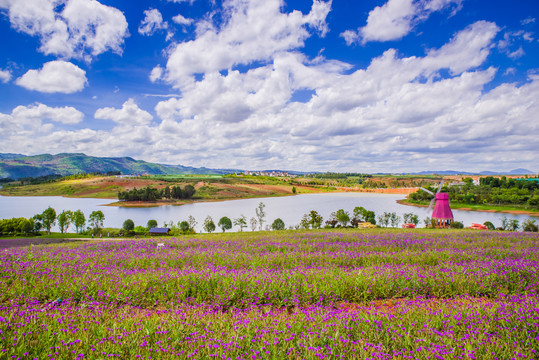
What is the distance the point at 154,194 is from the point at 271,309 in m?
129

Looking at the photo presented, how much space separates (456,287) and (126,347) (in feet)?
25.6

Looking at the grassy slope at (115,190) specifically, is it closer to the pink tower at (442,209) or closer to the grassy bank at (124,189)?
the grassy bank at (124,189)

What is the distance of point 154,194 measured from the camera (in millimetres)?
124812

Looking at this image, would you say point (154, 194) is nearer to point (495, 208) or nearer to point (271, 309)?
point (271, 309)

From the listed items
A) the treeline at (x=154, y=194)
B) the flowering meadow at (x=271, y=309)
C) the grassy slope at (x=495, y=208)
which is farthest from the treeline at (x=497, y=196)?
the treeline at (x=154, y=194)

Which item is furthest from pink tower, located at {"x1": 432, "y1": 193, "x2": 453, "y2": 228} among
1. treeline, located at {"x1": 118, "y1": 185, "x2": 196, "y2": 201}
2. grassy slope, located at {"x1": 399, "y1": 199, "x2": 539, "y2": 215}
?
treeline, located at {"x1": 118, "y1": 185, "x2": 196, "y2": 201}

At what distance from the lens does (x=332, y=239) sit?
1723 centimetres

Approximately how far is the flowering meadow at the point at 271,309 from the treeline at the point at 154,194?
122 meters

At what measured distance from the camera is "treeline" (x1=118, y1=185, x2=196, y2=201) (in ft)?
407

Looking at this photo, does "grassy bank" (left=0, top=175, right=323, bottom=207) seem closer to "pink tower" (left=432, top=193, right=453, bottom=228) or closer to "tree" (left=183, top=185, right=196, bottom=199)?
"tree" (left=183, top=185, right=196, bottom=199)

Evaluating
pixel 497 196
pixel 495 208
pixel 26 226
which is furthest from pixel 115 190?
pixel 497 196

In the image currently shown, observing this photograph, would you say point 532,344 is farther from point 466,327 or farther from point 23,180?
point 23,180

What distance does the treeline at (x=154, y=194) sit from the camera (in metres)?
124

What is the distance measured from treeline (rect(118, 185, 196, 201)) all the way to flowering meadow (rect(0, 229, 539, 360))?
4790 inches
